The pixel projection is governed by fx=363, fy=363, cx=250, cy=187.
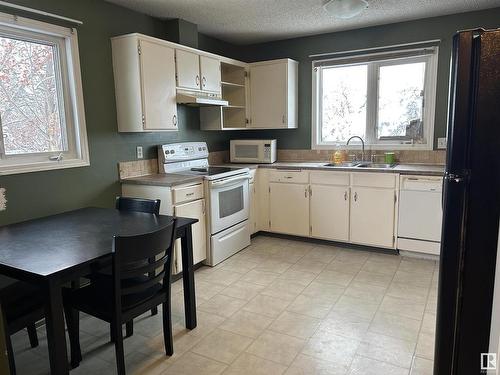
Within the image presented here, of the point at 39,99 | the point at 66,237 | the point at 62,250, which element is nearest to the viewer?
the point at 62,250

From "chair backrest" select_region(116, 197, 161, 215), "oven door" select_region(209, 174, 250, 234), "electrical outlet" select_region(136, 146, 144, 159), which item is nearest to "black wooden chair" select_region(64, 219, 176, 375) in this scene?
"chair backrest" select_region(116, 197, 161, 215)

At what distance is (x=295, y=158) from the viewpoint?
181 inches

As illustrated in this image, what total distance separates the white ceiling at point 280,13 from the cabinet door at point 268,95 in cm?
42

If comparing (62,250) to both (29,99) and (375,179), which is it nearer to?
(29,99)

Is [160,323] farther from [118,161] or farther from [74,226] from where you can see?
[118,161]

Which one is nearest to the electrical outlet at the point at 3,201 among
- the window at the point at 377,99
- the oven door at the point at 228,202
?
the oven door at the point at 228,202

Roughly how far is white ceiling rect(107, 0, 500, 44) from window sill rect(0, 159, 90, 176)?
1.38m

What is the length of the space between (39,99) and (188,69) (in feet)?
4.42

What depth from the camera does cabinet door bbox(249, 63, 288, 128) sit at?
4.25 m

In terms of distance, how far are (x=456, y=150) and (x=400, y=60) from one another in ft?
9.47

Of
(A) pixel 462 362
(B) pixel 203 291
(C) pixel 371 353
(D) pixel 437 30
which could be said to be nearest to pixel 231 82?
(D) pixel 437 30

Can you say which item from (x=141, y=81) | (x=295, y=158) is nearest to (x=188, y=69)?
(x=141, y=81)

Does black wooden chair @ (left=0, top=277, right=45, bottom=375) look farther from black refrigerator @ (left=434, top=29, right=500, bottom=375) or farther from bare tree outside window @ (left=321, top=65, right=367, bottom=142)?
bare tree outside window @ (left=321, top=65, right=367, bottom=142)

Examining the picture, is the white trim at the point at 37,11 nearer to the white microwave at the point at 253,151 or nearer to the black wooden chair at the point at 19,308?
the black wooden chair at the point at 19,308
